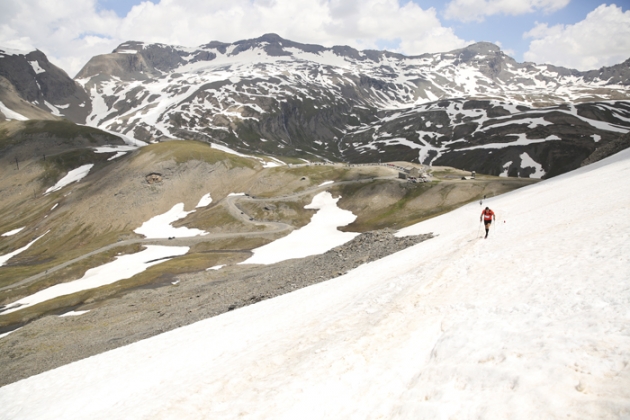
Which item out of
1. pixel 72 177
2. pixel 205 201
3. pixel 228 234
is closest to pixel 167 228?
pixel 205 201

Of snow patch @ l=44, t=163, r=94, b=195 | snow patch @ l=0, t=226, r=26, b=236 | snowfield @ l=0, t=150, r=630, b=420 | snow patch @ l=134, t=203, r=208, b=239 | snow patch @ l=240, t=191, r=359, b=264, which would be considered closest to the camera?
snowfield @ l=0, t=150, r=630, b=420

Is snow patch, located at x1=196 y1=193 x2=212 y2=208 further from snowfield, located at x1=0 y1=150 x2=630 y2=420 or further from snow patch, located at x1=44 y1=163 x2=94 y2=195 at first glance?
snowfield, located at x1=0 y1=150 x2=630 y2=420

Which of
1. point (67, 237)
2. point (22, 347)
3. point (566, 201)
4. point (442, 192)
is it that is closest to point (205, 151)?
point (67, 237)

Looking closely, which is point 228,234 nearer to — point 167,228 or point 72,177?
point 167,228

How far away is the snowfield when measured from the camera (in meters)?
9.42

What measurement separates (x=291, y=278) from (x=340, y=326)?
87.5 feet

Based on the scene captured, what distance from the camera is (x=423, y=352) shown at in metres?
12.7

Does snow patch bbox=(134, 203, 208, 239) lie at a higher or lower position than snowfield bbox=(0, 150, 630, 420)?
higher

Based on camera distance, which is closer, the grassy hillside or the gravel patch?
the gravel patch

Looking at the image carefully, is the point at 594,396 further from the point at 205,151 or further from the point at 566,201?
the point at 205,151

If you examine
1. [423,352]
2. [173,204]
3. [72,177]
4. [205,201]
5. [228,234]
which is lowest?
[423,352]

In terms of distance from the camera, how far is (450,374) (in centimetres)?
1082

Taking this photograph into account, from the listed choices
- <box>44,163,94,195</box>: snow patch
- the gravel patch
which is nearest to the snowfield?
the gravel patch

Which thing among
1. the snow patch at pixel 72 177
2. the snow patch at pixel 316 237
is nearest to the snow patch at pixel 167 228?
the snow patch at pixel 316 237
